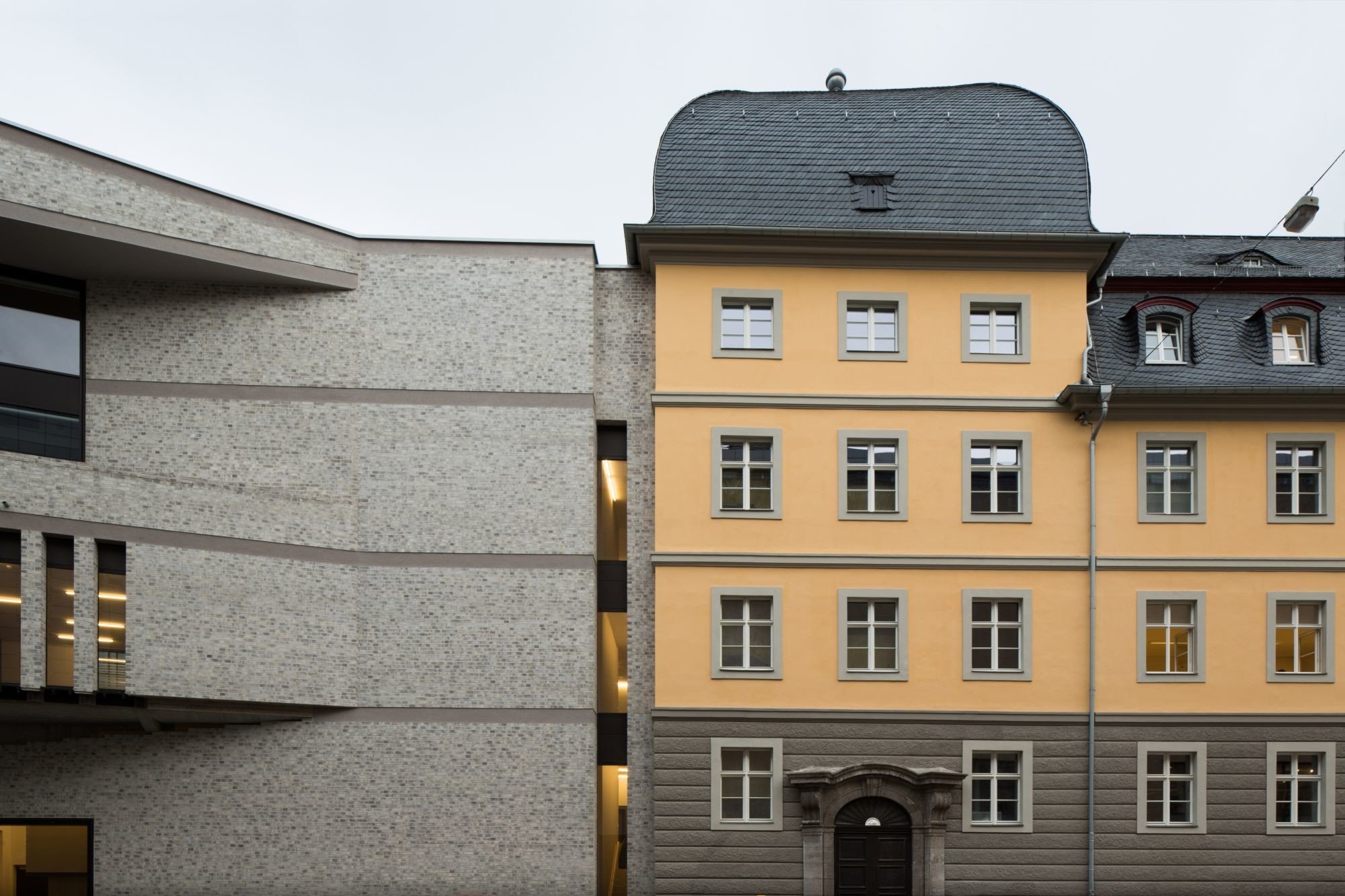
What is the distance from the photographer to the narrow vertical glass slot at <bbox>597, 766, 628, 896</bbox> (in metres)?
20.0

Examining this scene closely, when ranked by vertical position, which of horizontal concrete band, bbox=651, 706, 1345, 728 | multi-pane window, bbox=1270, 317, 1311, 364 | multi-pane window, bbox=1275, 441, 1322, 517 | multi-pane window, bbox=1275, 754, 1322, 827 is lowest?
multi-pane window, bbox=1275, 754, 1322, 827

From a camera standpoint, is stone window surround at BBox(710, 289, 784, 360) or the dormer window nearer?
stone window surround at BBox(710, 289, 784, 360)

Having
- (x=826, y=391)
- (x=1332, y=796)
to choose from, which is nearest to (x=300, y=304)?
(x=826, y=391)

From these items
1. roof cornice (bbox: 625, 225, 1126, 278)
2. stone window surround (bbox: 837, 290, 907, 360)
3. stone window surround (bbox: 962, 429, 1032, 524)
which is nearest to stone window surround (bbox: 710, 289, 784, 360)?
roof cornice (bbox: 625, 225, 1126, 278)

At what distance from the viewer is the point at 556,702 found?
19.3 metres

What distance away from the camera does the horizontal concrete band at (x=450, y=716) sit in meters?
19.1

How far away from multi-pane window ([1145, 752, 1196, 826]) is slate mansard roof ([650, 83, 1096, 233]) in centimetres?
1100

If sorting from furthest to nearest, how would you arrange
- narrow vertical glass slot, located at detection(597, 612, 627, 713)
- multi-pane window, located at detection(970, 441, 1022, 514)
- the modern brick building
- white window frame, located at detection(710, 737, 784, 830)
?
narrow vertical glass slot, located at detection(597, 612, 627, 713) → multi-pane window, located at detection(970, 441, 1022, 514) → white window frame, located at detection(710, 737, 784, 830) → the modern brick building

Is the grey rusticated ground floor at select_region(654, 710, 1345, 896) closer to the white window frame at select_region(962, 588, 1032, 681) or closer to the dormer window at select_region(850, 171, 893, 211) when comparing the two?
the white window frame at select_region(962, 588, 1032, 681)

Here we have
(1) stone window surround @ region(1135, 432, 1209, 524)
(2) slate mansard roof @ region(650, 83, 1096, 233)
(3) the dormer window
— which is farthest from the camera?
(3) the dormer window

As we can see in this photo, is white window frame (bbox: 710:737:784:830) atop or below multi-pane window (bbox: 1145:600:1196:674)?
below

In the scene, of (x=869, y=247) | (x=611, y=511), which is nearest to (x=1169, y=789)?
(x=869, y=247)

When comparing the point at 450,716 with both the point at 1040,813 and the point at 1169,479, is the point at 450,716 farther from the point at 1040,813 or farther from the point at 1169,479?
the point at 1169,479

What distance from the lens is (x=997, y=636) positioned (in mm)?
19656
